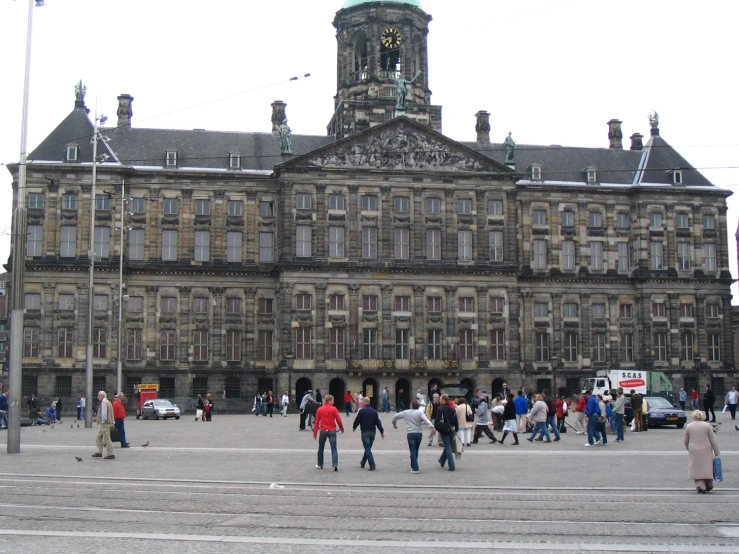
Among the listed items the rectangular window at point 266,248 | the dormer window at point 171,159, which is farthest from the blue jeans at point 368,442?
the dormer window at point 171,159

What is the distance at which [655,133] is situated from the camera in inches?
2972

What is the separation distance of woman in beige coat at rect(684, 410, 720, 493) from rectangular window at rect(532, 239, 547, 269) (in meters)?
51.4

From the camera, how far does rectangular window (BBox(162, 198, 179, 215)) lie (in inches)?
2603

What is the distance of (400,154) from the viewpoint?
65.3m

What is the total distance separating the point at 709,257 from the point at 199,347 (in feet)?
118

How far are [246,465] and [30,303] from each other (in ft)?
146

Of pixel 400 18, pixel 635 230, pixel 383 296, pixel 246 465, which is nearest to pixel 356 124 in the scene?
pixel 400 18

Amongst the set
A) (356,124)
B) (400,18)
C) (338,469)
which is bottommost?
(338,469)

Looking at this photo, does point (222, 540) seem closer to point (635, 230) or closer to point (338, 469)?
point (338, 469)

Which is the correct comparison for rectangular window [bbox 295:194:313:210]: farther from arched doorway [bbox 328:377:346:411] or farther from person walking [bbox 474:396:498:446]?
person walking [bbox 474:396:498:446]

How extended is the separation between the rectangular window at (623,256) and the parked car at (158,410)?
33020mm

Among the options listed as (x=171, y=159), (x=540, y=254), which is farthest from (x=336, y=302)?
(x=540, y=254)

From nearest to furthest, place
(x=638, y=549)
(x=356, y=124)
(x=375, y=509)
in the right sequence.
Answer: (x=638, y=549) < (x=375, y=509) < (x=356, y=124)

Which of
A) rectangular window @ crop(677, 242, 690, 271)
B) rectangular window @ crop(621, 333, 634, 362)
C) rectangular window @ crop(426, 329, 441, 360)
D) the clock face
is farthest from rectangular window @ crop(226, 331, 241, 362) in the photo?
rectangular window @ crop(677, 242, 690, 271)
